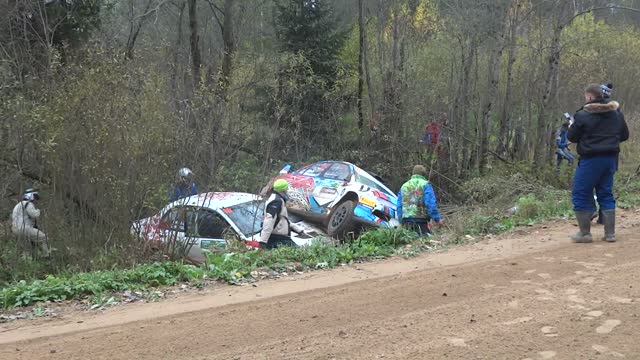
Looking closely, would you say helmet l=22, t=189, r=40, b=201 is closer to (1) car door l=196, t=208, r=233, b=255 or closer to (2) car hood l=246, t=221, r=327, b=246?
(1) car door l=196, t=208, r=233, b=255

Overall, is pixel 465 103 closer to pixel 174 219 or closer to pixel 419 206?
pixel 419 206

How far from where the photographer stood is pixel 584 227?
7.36m

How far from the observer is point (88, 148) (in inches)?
358

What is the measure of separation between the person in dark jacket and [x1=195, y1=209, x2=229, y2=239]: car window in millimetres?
5339

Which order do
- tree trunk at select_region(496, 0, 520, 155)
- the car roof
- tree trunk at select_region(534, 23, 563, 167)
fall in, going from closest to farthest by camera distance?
the car roof < tree trunk at select_region(534, 23, 563, 167) < tree trunk at select_region(496, 0, 520, 155)

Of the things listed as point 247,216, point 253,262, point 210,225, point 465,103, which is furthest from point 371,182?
point 465,103

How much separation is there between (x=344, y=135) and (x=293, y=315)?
1599 centimetres

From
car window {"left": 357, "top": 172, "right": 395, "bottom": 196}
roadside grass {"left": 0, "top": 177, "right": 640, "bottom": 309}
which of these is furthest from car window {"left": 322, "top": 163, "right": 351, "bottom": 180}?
roadside grass {"left": 0, "top": 177, "right": 640, "bottom": 309}

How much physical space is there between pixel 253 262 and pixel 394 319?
296 centimetres

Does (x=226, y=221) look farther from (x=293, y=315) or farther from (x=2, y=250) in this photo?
(x=293, y=315)

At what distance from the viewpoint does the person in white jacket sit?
9406 mm

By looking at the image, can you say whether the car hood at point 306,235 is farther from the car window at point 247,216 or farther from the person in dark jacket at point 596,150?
the person in dark jacket at point 596,150

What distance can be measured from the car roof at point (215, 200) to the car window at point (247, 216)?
4.0 inches

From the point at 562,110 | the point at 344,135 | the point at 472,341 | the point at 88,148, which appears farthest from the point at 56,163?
the point at 562,110
